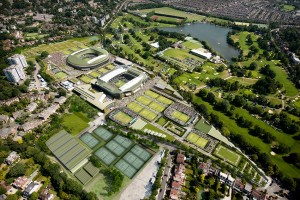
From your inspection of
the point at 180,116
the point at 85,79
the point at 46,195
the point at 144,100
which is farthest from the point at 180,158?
the point at 85,79

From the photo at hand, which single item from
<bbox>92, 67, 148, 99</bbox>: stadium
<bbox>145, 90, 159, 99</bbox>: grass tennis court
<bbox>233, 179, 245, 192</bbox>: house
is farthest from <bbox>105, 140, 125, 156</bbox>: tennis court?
<bbox>233, 179, 245, 192</bbox>: house

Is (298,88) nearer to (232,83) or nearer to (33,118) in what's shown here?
(232,83)

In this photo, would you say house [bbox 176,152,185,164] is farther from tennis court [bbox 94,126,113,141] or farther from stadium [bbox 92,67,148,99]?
stadium [bbox 92,67,148,99]

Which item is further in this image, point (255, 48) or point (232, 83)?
point (255, 48)

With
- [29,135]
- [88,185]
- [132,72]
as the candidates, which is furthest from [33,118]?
[132,72]

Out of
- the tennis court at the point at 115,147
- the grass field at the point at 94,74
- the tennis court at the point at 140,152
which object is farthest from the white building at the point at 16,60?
the tennis court at the point at 140,152

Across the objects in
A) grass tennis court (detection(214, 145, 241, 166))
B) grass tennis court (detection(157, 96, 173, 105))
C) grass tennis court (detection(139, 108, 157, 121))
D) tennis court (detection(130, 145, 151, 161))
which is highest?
grass tennis court (detection(214, 145, 241, 166))
